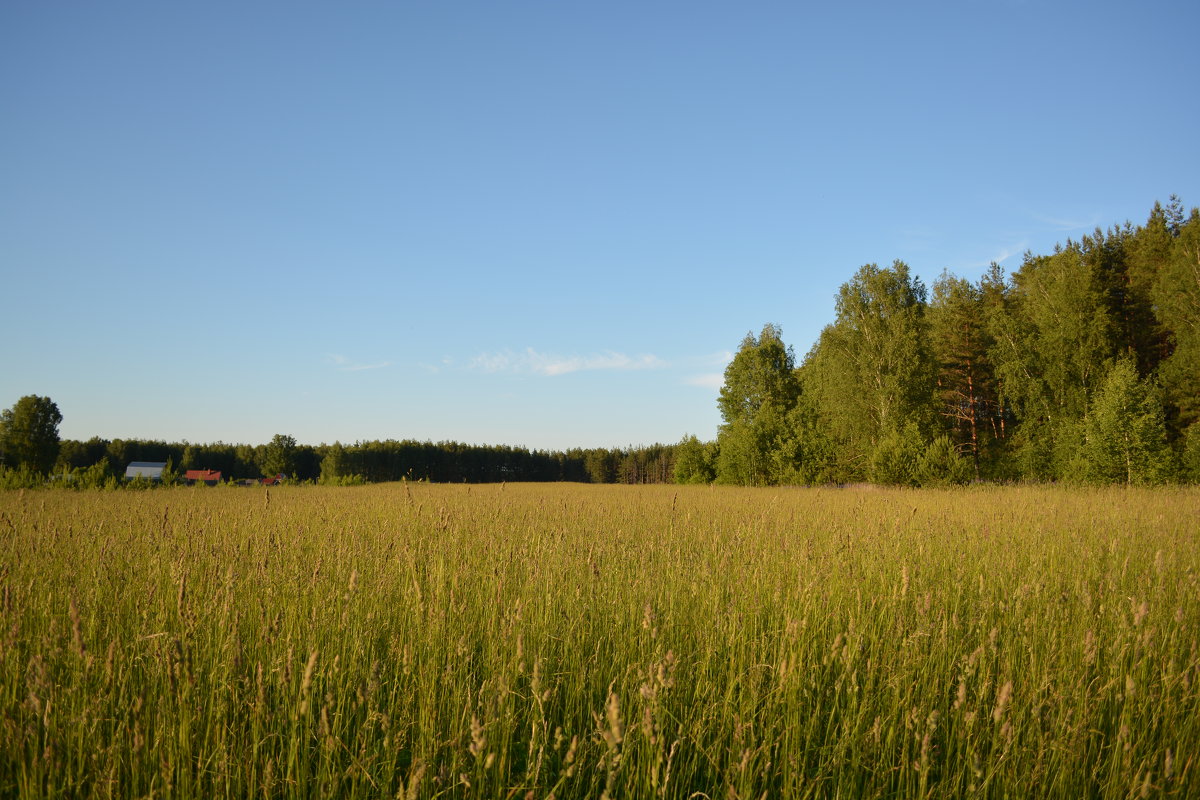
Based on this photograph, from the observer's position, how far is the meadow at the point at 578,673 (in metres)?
1.82

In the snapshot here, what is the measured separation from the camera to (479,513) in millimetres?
8148

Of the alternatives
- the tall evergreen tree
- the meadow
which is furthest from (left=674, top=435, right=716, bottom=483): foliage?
the meadow

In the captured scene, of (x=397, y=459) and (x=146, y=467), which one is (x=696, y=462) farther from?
(x=146, y=467)

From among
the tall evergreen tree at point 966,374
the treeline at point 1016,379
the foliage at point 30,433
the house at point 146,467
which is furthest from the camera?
the house at point 146,467

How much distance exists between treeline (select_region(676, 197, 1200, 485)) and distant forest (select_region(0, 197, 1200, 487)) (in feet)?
0.23

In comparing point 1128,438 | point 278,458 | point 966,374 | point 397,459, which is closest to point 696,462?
point 966,374

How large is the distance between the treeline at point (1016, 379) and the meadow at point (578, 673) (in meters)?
18.6

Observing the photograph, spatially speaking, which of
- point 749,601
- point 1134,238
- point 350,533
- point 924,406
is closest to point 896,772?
point 749,601

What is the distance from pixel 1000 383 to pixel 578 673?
33.1 m

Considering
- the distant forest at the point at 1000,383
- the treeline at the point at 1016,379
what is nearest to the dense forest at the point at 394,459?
the distant forest at the point at 1000,383

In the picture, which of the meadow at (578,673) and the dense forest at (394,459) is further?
the dense forest at (394,459)

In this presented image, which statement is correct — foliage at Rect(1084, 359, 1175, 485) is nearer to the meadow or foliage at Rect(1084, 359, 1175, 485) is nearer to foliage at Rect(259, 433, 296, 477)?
the meadow

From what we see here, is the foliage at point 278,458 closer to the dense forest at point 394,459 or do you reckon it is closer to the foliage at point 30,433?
the dense forest at point 394,459

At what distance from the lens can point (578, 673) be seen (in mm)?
2682
